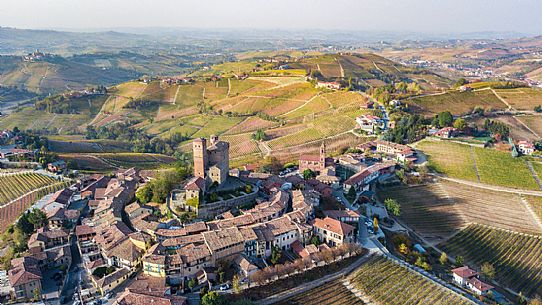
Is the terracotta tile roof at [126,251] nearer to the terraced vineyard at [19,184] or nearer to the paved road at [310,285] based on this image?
the paved road at [310,285]

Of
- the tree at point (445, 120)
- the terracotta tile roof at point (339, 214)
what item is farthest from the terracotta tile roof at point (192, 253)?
the tree at point (445, 120)

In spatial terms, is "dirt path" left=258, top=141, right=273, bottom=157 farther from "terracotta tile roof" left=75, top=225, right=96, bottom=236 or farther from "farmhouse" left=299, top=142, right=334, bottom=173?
"terracotta tile roof" left=75, top=225, right=96, bottom=236

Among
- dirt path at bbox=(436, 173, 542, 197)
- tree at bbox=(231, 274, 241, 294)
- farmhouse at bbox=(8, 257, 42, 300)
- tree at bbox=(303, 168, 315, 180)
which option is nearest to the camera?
tree at bbox=(231, 274, 241, 294)

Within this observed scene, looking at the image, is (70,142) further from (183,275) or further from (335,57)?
(335,57)

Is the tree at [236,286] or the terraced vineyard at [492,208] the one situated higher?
the tree at [236,286]

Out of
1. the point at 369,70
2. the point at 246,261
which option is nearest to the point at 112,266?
the point at 246,261

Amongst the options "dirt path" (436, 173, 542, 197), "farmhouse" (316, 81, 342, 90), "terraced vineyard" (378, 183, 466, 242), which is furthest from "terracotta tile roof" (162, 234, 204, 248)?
"farmhouse" (316, 81, 342, 90)

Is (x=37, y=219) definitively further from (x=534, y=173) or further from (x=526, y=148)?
(x=526, y=148)
